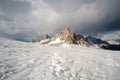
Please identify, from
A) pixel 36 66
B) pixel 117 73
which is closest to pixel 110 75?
pixel 117 73

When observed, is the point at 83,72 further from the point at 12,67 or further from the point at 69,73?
the point at 12,67

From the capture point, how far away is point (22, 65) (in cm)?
1169

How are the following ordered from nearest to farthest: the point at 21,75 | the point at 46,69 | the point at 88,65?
the point at 21,75 → the point at 46,69 → the point at 88,65

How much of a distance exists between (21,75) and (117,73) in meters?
8.47

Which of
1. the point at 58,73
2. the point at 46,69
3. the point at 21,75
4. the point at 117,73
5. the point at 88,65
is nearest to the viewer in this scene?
the point at 21,75

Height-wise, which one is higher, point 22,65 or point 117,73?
point 22,65

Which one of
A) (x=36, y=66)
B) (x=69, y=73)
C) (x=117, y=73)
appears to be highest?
(x=36, y=66)

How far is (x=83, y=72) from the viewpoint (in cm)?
1133

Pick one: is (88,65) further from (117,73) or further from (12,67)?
(12,67)

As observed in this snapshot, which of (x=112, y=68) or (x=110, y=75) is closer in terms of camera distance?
(x=110, y=75)

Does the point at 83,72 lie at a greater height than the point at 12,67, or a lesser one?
lesser

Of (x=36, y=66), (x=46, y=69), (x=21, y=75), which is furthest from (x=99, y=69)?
(x=21, y=75)

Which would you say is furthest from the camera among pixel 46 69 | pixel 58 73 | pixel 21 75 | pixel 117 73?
pixel 117 73

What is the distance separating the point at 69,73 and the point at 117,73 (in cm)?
467
